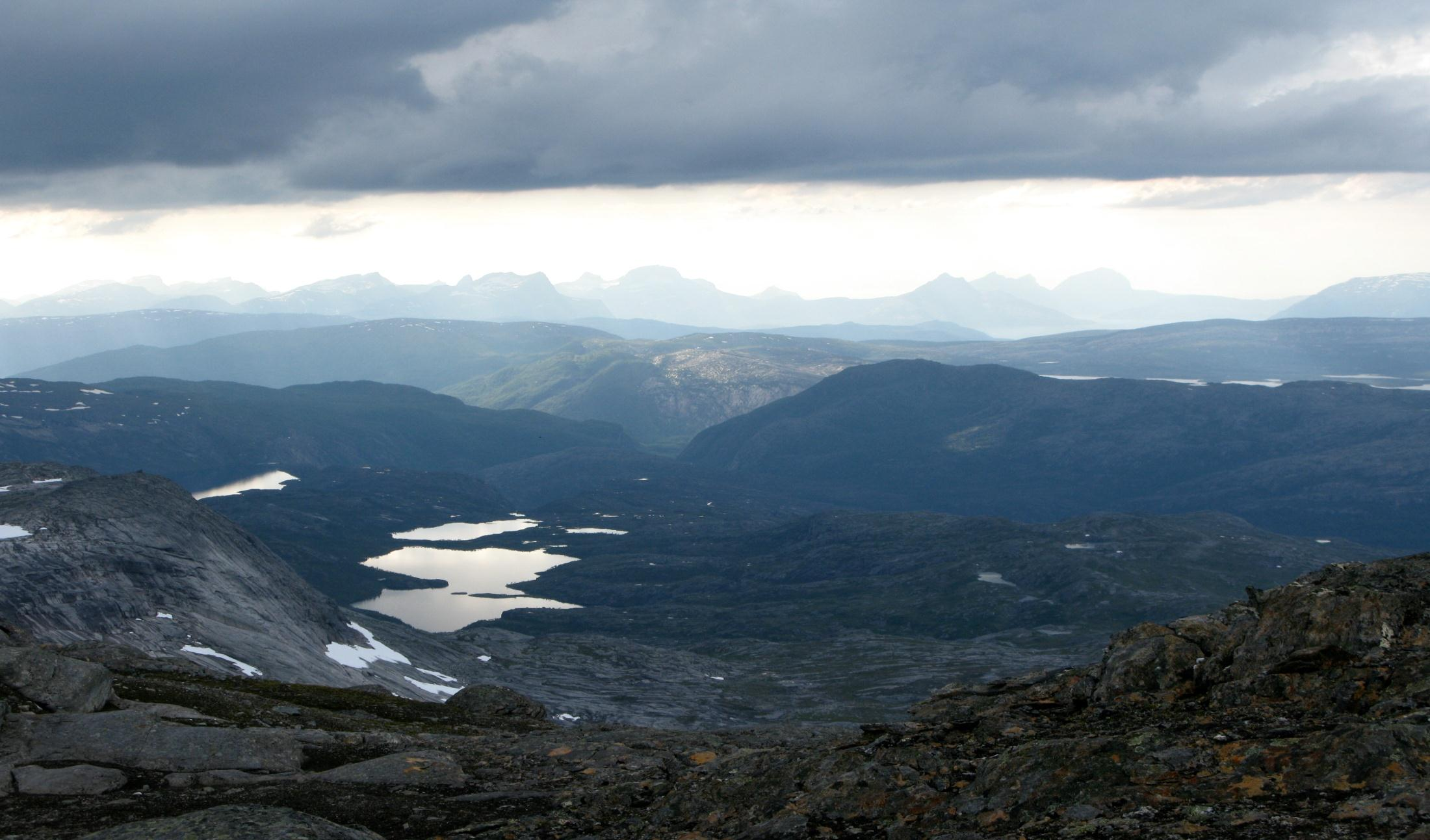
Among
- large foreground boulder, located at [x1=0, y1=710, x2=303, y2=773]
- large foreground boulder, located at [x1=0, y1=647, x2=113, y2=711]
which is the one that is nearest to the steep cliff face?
large foreground boulder, located at [x1=0, y1=647, x2=113, y2=711]

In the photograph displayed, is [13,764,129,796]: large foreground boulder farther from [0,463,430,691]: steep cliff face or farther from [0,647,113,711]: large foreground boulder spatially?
[0,463,430,691]: steep cliff face

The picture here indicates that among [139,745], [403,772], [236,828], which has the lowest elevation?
[403,772]

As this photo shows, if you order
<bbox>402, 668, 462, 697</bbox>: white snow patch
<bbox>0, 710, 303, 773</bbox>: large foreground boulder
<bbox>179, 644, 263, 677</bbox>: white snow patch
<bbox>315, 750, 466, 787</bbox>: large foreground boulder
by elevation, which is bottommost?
<bbox>402, 668, 462, 697</bbox>: white snow patch

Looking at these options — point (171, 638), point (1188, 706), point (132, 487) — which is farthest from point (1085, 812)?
point (132, 487)

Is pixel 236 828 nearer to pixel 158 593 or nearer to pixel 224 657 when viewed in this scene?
pixel 224 657

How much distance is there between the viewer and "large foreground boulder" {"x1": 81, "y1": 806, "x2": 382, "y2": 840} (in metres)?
20.9

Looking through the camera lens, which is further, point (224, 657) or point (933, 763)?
point (224, 657)

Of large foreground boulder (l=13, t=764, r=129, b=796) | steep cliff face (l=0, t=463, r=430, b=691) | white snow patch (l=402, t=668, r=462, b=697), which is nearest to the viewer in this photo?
Result: large foreground boulder (l=13, t=764, r=129, b=796)

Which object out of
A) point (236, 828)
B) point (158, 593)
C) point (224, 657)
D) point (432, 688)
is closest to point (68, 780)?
point (236, 828)

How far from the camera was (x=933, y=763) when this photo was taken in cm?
2567

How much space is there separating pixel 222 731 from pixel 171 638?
106995 mm

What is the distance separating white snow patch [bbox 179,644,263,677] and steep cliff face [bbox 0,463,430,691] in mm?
285

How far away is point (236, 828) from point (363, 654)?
160m

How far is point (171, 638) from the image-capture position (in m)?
132
